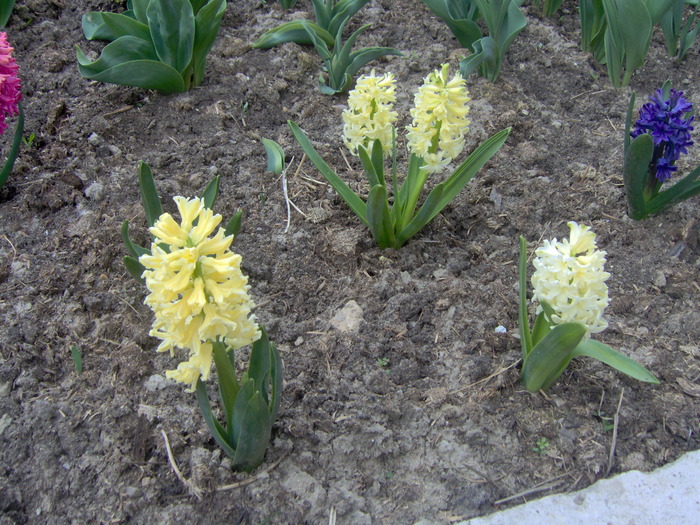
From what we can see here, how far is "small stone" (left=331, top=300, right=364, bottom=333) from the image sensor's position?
2189mm

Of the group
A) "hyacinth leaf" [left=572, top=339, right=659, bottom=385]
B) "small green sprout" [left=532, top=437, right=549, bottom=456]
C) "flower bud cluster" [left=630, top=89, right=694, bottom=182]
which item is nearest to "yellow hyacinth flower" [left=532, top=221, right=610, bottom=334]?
"hyacinth leaf" [left=572, top=339, right=659, bottom=385]

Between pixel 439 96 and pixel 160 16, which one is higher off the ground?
pixel 439 96

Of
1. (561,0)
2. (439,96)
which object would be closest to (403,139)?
(439,96)

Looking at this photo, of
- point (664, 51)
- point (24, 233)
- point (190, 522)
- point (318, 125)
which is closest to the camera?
point (190, 522)

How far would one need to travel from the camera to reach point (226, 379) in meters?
1.62

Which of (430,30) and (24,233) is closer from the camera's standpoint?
(24,233)

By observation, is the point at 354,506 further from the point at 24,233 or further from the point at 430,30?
the point at 430,30

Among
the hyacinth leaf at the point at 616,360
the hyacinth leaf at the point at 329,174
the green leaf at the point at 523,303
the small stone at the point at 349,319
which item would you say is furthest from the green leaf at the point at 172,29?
the hyacinth leaf at the point at 616,360

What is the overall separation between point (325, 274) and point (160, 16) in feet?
4.67

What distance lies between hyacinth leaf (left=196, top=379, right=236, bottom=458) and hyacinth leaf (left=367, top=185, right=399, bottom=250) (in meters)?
0.85

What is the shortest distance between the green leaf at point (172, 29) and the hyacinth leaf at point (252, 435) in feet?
6.39

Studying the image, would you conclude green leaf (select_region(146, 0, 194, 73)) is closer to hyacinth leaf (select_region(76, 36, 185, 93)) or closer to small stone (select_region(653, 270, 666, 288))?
hyacinth leaf (select_region(76, 36, 185, 93))

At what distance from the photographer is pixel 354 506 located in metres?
1.74

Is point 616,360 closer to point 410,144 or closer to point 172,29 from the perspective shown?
point 410,144
